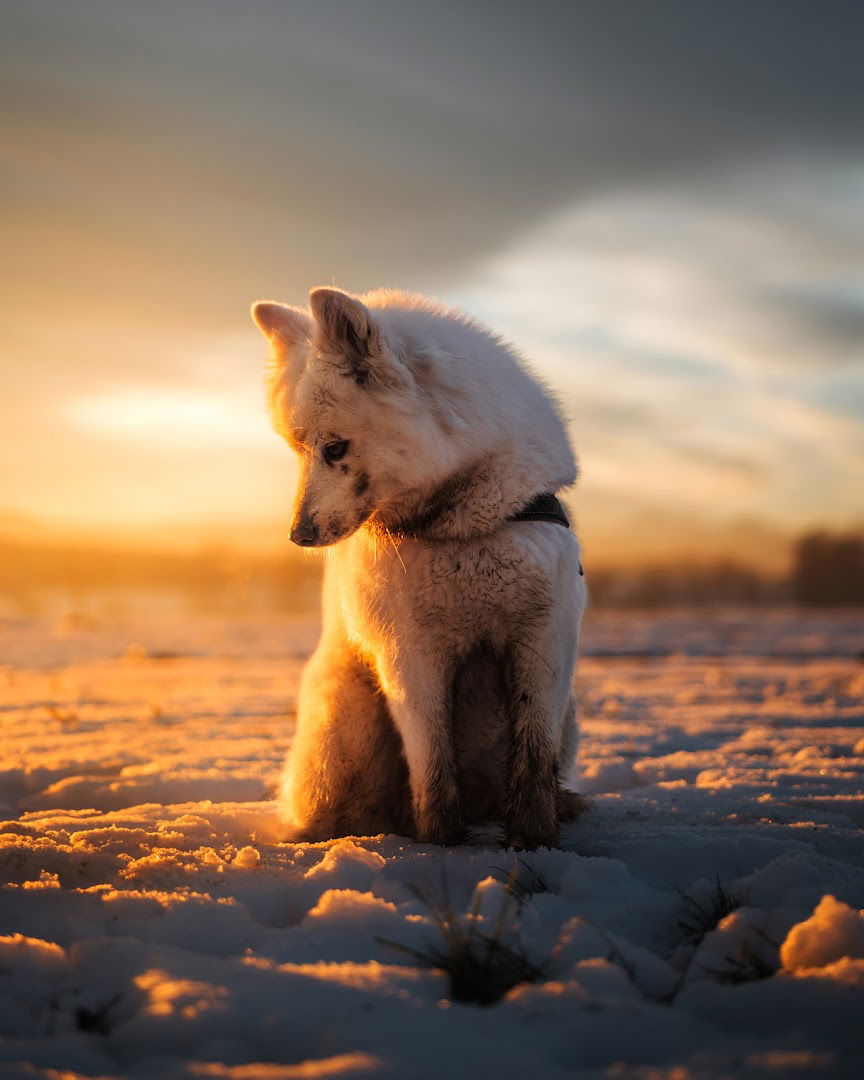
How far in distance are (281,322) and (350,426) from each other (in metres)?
0.73

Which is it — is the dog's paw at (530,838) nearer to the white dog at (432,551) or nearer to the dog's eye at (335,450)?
the white dog at (432,551)

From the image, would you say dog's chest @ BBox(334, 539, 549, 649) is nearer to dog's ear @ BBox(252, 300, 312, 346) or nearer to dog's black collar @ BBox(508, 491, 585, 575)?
dog's black collar @ BBox(508, 491, 585, 575)

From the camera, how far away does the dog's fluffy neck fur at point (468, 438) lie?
3.18m

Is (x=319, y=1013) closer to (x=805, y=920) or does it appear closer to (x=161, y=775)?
(x=805, y=920)

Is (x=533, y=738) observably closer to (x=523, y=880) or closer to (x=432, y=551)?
(x=523, y=880)

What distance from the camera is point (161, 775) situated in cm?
509

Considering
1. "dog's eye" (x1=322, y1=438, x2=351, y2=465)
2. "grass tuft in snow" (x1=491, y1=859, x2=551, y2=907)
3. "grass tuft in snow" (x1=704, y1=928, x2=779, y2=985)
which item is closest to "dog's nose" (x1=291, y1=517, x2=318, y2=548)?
"dog's eye" (x1=322, y1=438, x2=351, y2=465)

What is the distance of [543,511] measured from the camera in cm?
335

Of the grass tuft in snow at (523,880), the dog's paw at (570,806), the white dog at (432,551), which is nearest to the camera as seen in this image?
the grass tuft in snow at (523,880)

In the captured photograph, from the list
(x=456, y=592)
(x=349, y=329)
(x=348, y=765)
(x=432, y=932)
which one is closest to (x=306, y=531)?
(x=456, y=592)

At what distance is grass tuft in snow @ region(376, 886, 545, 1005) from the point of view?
1988 millimetres

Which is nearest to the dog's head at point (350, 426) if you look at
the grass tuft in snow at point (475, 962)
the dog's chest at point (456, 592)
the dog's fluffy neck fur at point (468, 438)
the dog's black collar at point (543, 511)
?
the dog's fluffy neck fur at point (468, 438)

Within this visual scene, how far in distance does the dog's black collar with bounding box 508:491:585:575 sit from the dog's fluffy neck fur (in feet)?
0.10

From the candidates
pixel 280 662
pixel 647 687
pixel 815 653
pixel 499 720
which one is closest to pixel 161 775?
pixel 499 720
